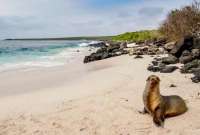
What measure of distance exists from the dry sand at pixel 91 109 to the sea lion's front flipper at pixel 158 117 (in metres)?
0.12

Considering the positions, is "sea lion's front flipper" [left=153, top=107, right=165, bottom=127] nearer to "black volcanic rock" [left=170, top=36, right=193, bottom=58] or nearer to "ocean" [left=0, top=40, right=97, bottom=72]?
"black volcanic rock" [left=170, top=36, right=193, bottom=58]

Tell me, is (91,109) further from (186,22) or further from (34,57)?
(34,57)

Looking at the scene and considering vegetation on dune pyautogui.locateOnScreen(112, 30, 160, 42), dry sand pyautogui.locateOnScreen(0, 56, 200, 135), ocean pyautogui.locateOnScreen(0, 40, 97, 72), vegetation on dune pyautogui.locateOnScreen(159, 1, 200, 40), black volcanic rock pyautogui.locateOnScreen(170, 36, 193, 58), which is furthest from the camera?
vegetation on dune pyautogui.locateOnScreen(112, 30, 160, 42)

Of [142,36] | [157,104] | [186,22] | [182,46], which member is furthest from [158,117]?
[142,36]

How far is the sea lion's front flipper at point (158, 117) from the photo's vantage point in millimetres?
7074

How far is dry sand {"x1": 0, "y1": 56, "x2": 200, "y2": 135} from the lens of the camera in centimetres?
697

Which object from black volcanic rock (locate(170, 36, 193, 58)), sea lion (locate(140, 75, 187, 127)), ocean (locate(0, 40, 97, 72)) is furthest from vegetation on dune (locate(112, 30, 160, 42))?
sea lion (locate(140, 75, 187, 127))

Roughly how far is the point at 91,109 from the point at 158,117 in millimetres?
1799

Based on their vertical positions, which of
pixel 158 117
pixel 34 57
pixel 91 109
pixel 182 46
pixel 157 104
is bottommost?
pixel 34 57

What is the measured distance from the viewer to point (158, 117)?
723 centimetres

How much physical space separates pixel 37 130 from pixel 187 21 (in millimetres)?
22536

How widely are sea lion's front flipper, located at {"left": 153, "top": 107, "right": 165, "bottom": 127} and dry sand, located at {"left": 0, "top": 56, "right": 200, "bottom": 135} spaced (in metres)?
0.12

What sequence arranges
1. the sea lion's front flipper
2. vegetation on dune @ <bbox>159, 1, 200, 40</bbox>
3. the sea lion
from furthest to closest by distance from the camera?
vegetation on dune @ <bbox>159, 1, 200, 40</bbox>, the sea lion, the sea lion's front flipper

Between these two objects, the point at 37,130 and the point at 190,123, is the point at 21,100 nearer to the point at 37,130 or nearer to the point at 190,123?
the point at 37,130
